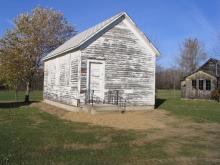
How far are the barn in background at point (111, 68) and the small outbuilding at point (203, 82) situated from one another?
50.5ft

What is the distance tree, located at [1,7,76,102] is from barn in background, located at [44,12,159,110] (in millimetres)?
12748

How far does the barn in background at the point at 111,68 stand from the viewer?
20616mm

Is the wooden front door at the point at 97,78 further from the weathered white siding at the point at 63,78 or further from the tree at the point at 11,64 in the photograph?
the tree at the point at 11,64

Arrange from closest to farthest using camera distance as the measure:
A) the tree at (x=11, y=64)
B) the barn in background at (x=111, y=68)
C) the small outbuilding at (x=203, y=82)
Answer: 1. the barn in background at (x=111, y=68)
2. the tree at (x=11, y=64)
3. the small outbuilding at (x=203, y=82)

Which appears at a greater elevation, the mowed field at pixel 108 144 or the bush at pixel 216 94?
the bush at pixel 216 94

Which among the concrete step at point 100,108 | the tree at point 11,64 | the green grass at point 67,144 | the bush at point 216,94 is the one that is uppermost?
the tree at point 11,64

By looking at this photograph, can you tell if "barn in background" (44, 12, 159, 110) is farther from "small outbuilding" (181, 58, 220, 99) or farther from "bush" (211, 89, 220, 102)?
"small outbuilding" (181, 58, 220, 99)

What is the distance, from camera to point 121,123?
53.9ft

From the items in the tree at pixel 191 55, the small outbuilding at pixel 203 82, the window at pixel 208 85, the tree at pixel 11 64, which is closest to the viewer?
the tree at pixel 11 64

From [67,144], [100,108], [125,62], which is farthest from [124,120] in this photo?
[67,144]

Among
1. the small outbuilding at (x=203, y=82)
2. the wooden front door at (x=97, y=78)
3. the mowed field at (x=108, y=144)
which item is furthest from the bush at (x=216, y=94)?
the mowed field at (x=108, y=144)

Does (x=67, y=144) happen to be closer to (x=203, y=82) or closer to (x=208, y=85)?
(x=208, y=85)

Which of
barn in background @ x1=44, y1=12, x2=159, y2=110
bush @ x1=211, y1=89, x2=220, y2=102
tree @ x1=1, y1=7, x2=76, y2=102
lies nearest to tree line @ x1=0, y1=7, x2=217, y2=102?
tree @ x1=1, y1=7, x2=76, y2=102

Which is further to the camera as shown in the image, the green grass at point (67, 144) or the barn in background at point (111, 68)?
the barn in background at point (111, 68)
